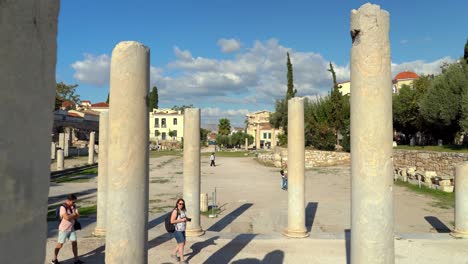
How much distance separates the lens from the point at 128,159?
5.24 meters

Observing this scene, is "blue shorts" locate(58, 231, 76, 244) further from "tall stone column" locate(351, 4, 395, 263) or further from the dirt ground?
"tall stone column" locate(351, 4, 395, 263)

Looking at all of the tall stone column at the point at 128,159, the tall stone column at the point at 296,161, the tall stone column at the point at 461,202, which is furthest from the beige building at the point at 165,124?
the tall stone column at the point at 128,159

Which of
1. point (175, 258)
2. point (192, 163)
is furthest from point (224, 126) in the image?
point (175, 258)

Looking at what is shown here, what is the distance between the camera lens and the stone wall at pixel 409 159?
76.1ft

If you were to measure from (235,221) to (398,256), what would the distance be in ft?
19.3

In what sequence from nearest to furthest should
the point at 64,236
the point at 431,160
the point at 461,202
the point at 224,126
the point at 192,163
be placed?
1. the point at 64,236
2. the point at 461,202
3. the point at 192,163
4. the point at 431,160
5. the point at 224,126

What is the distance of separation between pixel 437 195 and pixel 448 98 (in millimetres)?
12471

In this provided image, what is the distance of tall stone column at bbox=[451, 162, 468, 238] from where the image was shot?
10.6m

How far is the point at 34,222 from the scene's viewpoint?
181 centimetres

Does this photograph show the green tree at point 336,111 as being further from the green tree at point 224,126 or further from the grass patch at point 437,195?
the green tree at point 224,126

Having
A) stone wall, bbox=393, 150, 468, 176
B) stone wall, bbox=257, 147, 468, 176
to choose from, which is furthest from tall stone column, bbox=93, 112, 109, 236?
stone wall, bbox=393, 150, 468, 176

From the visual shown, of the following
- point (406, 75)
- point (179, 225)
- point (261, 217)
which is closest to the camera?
point (179, 225)

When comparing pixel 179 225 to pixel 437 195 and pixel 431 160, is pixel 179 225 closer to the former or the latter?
pixel 437 195

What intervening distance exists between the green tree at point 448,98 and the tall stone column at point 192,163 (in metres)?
22.2
